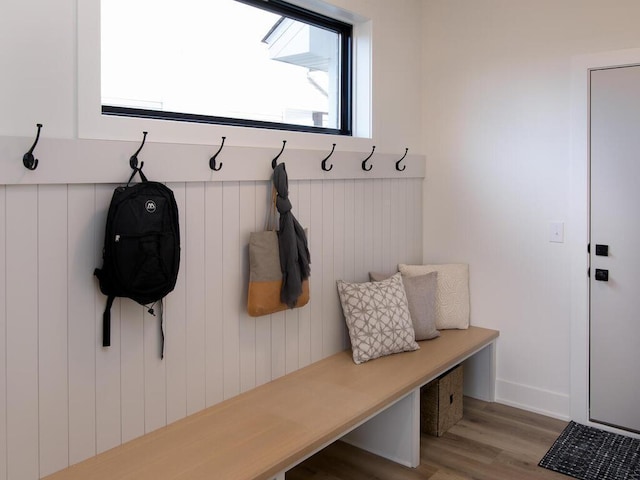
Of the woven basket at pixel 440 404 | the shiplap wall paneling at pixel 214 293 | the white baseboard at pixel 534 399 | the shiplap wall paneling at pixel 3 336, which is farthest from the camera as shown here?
the white baseboard at pixel 534 399

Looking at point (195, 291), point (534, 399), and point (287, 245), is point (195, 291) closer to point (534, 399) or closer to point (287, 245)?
point (287, 245)

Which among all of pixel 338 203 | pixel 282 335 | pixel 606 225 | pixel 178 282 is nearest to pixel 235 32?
pixel 338 203

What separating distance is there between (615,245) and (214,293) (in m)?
2.00

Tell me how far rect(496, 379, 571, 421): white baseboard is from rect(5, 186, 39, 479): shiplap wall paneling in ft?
8.20

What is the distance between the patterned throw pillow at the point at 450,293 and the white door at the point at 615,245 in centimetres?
68

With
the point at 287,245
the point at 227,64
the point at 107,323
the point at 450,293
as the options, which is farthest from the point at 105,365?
the point at 450,293

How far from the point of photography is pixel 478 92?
3.29 metres

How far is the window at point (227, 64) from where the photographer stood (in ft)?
6.75

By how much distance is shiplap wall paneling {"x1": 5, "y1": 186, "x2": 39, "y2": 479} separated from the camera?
5.41ft

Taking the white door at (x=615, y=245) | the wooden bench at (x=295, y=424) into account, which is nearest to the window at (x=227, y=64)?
the wooden bench at (x=295, y=424)

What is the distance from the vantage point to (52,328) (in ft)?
5.73

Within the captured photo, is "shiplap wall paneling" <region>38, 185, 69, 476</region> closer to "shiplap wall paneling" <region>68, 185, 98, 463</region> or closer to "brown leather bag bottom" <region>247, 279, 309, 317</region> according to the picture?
"shiplap wall paneling" <region>68, 185, 98, 463</region>

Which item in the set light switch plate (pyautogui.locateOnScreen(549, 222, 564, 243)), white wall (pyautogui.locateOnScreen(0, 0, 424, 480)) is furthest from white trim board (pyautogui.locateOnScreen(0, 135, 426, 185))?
light switch plate (pyautogui.locateOnScreen(549, 222, 564, 243))

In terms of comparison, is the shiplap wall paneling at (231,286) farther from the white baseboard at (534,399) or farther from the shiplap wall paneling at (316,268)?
the white baseboard at (534,399)
